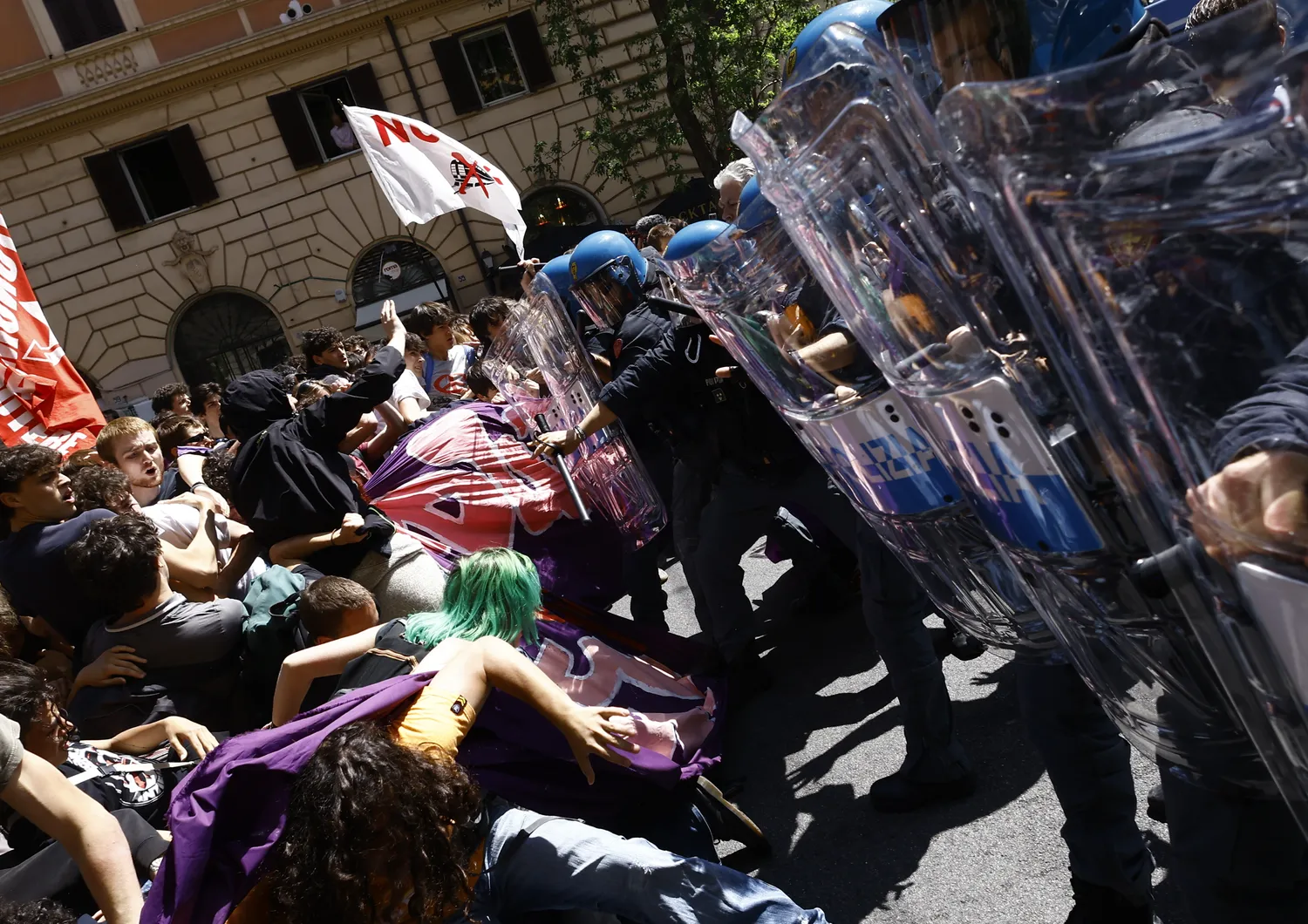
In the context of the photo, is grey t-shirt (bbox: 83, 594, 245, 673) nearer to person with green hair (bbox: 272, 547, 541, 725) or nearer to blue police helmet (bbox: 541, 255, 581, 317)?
person with green hair (bbox: 272, 547, 541, 725)

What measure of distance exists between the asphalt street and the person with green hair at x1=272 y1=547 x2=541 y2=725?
104cm

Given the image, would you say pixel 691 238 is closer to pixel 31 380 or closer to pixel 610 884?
pixel 610 884

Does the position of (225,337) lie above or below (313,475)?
below

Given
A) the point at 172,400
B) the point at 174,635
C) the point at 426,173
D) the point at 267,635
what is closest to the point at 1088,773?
the point at 267,635

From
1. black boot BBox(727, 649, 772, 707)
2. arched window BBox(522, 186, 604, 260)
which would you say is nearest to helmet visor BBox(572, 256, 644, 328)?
black boot BBox(727, 649, 772, 707)

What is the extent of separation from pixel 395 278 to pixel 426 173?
539 inches

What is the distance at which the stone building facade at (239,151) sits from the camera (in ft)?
64.4

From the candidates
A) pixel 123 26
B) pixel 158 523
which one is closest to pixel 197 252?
pixel 123 26

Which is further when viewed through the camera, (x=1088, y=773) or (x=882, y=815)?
(x=882, y=815)

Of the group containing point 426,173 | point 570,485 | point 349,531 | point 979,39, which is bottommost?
point 570,485

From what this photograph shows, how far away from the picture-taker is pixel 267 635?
3662 millimetres

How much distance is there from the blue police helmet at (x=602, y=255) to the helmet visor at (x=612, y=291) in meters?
0.02

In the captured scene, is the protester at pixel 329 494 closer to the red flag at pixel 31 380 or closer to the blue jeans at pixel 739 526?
the blue jeans at pixel 739 526

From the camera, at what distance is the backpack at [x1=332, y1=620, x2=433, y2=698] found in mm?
2879
